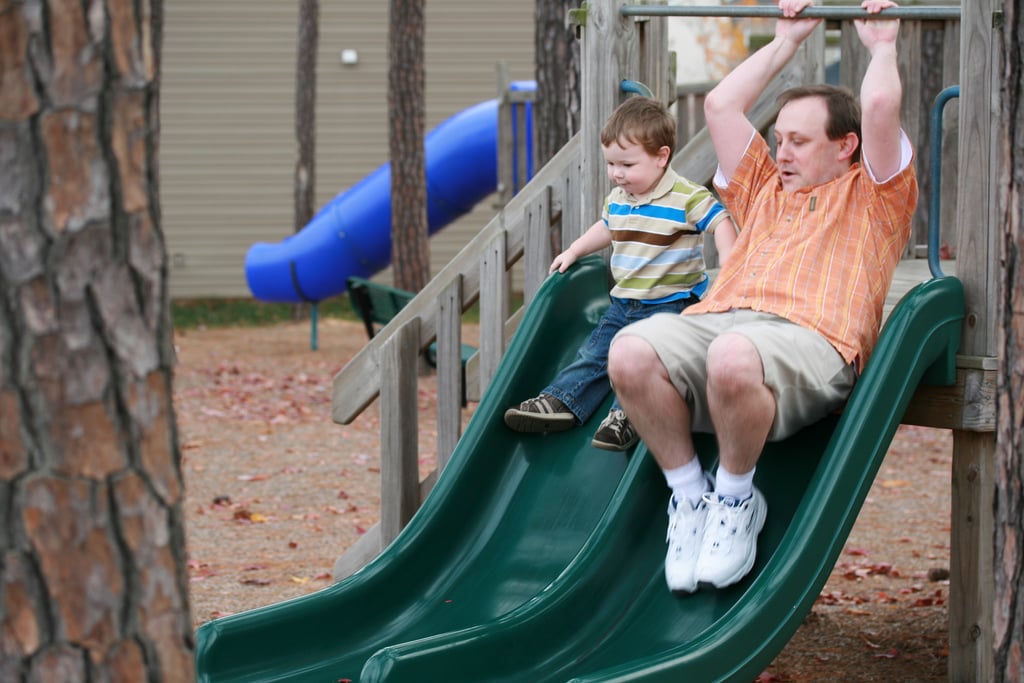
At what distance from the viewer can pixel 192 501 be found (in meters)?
7.57

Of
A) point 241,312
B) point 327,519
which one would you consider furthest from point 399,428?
point 241,312

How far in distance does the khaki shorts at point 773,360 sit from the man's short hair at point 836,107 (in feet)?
1.83

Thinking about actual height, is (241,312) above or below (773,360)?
below

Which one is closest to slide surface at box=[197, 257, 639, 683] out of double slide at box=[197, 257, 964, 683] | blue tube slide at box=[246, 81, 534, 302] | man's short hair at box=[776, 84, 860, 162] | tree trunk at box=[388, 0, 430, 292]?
double slide at box=[197, 257, 964, 683]

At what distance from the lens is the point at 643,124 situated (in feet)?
13.1

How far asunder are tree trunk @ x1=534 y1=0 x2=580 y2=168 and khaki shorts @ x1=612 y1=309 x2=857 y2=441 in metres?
4.67

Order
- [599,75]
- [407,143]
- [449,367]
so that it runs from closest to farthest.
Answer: [599,75]
[449,367]
[407,143]

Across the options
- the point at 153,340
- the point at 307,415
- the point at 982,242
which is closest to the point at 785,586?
the point at 982,242

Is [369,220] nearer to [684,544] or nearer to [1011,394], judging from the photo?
[684,544]

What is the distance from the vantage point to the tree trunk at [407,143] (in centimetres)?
1163

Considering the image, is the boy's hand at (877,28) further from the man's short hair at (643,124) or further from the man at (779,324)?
the man's short hair at (643,124)

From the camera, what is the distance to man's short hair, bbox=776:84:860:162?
11.8 feet

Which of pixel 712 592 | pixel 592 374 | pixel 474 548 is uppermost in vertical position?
pixel 592 374

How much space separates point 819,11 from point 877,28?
308 mm
